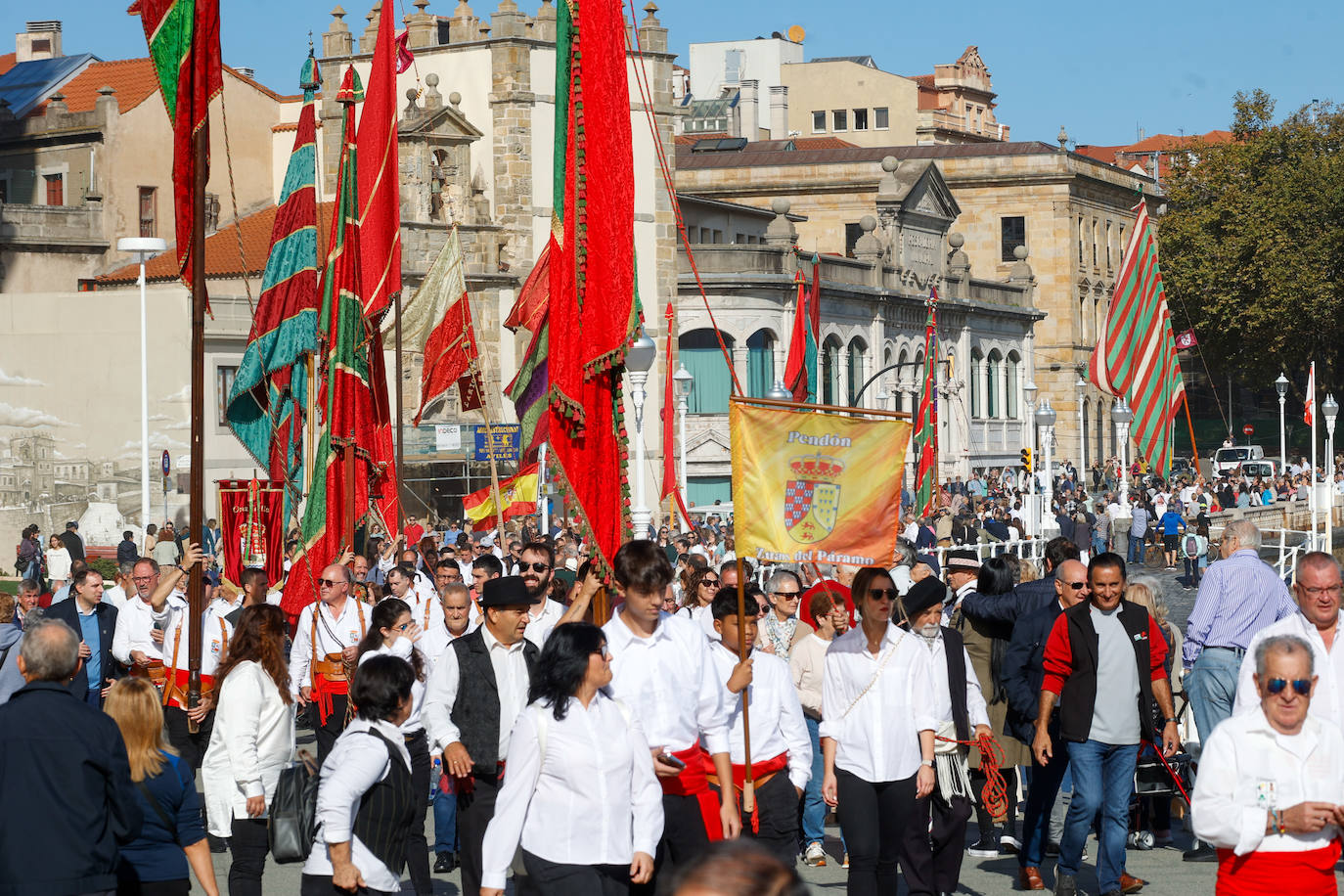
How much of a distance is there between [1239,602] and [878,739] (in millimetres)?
3358

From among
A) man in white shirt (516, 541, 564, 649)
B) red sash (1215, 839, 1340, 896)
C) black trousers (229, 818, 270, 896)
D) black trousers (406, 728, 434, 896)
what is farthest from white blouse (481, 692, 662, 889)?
black trousers (406, 728, 434, 896)

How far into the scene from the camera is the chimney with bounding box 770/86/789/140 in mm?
84688

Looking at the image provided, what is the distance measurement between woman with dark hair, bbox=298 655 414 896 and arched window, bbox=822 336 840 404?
4615 centimetres

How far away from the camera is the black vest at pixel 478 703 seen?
8383 millimetres

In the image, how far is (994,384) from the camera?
6488 centimetres

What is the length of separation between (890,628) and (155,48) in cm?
475

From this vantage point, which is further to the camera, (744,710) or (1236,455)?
(1236,455)

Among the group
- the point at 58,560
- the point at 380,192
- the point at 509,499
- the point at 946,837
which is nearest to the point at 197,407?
the point at 946,837

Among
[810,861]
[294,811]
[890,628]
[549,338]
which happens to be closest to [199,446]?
[549,338]

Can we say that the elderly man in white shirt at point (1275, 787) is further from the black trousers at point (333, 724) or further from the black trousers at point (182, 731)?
the black trousers at point (182, 731)

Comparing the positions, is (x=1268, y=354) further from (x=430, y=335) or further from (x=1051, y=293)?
(x=430, y=335)

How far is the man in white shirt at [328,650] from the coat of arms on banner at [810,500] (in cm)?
375

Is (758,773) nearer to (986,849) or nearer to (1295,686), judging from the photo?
(1295,686)

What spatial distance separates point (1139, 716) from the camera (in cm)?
984
